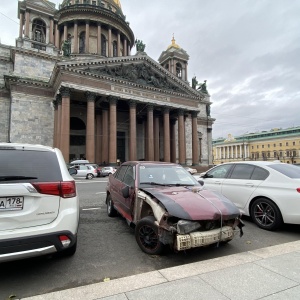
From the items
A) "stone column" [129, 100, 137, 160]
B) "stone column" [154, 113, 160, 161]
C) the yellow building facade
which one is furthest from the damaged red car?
the yellow building facade

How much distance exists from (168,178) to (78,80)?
26.0 metres

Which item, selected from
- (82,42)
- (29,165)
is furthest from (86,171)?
(82,42)

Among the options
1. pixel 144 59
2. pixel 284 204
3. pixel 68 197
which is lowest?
pixel 284 204

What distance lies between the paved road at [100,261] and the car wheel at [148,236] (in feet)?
0.41

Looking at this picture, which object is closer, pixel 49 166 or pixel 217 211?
pixel 49 166

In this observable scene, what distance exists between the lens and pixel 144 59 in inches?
1358

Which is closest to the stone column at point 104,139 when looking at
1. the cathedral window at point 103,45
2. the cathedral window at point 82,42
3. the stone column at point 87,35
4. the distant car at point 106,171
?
the distant car at point 106,171

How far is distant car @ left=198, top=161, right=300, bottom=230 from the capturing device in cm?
479

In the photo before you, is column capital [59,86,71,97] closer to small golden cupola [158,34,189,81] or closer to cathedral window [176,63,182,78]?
small golden cupola [158,34,189,81]

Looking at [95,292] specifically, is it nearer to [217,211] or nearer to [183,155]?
[217,211]

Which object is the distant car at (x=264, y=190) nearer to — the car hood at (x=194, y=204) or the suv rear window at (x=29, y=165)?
the car hood at (x=194, y=204)

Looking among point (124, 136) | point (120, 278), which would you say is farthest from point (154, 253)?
A: point (124, 136)

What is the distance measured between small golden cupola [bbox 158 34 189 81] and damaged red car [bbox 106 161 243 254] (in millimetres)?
45058

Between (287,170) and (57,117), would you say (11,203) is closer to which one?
(287,170)
